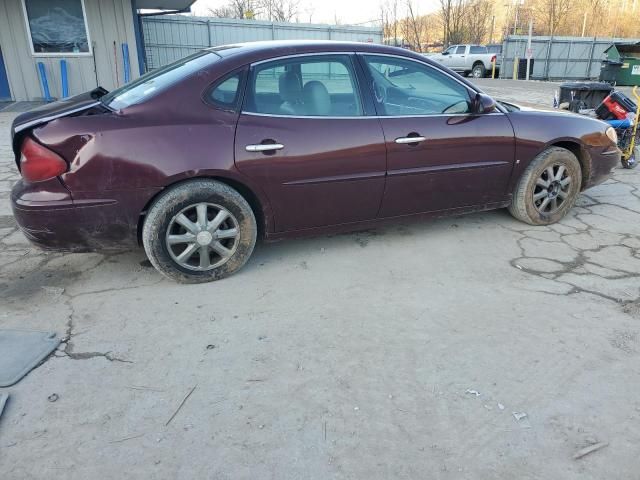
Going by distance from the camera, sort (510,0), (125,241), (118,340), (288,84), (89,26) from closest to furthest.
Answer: (118,340), (125,241), (288,84), (89,26), (510,0)

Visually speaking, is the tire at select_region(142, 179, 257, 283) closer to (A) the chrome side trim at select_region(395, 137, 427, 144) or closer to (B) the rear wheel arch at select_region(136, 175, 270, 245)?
(B) the rear wheel arch at select_region(136, 175, 270, 245)

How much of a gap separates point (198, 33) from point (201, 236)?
17243mm

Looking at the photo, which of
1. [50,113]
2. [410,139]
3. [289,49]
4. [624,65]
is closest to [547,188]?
[410,139]

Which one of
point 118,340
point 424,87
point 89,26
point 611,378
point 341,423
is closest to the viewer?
point 341,423

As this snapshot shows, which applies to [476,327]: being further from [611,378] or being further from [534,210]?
[534,210]

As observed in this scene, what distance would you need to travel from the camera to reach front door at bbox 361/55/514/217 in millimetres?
3704

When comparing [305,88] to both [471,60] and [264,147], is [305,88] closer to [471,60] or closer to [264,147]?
[264,147]

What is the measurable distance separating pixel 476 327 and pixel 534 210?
1.98 meters

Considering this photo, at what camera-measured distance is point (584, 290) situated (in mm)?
3373

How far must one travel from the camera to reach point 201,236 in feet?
10.9

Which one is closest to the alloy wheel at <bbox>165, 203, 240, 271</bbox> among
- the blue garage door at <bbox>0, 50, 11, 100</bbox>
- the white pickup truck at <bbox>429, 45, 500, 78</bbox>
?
the blue garage door at <bbox>0, 50, 11, 100</bbox>

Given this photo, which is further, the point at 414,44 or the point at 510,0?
the point at 510,0

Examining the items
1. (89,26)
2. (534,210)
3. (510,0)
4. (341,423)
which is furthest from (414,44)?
(341,423)

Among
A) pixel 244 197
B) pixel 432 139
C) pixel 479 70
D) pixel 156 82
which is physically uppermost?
pixel 156 82
